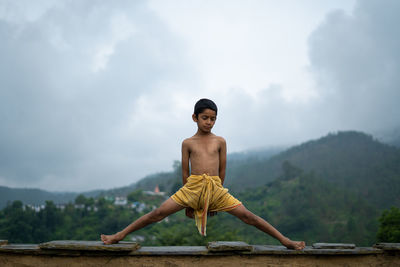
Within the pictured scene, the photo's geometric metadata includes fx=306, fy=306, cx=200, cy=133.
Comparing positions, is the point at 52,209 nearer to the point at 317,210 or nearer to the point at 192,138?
the point at 317,210

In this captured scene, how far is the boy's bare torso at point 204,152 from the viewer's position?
3.20 meters

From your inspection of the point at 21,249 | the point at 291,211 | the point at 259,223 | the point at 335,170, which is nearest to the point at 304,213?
the point at 291,211

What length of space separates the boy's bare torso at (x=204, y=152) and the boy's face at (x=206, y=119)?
5.2 inches

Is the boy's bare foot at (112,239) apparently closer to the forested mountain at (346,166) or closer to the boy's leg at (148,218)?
the boy's leg at (148,218)

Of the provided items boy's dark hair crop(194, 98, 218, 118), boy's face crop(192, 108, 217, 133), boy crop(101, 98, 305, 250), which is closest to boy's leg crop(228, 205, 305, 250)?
boy crop(101, 98, 305, 250)

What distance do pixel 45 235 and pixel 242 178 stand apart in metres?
51.9

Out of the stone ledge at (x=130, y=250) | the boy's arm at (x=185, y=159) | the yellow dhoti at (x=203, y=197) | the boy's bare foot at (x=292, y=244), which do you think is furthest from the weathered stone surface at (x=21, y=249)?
the boy's bare foot at (x=292, y=244)

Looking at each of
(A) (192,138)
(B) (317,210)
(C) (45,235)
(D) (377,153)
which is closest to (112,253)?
(A) (192,138)

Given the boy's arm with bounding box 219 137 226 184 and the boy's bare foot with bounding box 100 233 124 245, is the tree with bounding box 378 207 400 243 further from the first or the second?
the boy's bare foot with bounding box 100 233 124 245

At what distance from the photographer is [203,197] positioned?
121 inches

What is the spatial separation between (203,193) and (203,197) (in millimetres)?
43

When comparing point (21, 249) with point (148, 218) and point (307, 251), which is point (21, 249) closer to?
point (148, 218)

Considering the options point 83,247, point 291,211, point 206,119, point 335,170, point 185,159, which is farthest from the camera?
point 335,170

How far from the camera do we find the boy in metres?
3.07
